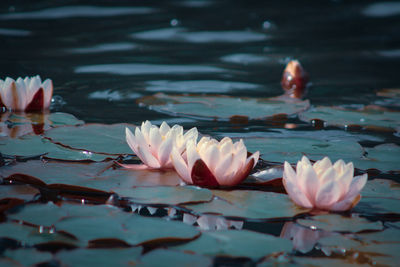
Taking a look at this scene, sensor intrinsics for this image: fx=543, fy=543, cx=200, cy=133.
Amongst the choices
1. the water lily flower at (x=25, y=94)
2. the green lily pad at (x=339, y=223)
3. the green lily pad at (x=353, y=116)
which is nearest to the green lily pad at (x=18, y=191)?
the green lily pad at (x=339, y=223)

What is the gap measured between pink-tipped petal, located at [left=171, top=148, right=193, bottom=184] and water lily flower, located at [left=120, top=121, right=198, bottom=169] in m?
0.07

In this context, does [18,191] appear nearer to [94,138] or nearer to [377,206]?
[94,138]

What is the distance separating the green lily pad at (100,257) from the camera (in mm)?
1122

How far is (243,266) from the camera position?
116 centimetres

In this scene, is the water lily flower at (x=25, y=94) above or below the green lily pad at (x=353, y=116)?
above

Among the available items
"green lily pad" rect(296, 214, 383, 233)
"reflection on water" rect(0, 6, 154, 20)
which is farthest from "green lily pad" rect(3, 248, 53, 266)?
"reflection on water" rect(0, 6, 154, 20)

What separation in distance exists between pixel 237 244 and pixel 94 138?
94cm

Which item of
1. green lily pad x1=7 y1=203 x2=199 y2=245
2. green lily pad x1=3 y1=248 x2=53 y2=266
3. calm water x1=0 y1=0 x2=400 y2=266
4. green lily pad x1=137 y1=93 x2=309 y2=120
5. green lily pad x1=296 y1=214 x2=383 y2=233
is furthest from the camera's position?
calm water x1=0 y1=0 x2=400 y2=266

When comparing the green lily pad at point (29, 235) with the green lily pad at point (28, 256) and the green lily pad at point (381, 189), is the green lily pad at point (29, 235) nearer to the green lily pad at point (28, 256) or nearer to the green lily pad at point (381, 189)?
the green lily pad at point (28, 256)

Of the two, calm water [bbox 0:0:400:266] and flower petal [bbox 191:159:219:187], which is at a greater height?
calm water [bbox 0:0:400:266]

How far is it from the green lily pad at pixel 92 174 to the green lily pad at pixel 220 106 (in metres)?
0.91

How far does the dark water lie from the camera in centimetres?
327

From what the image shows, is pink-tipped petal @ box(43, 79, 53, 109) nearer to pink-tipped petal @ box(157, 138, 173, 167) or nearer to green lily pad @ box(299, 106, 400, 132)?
pink-tipped petal @ box(157, 138, 173, 167)

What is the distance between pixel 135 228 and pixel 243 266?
28cm
